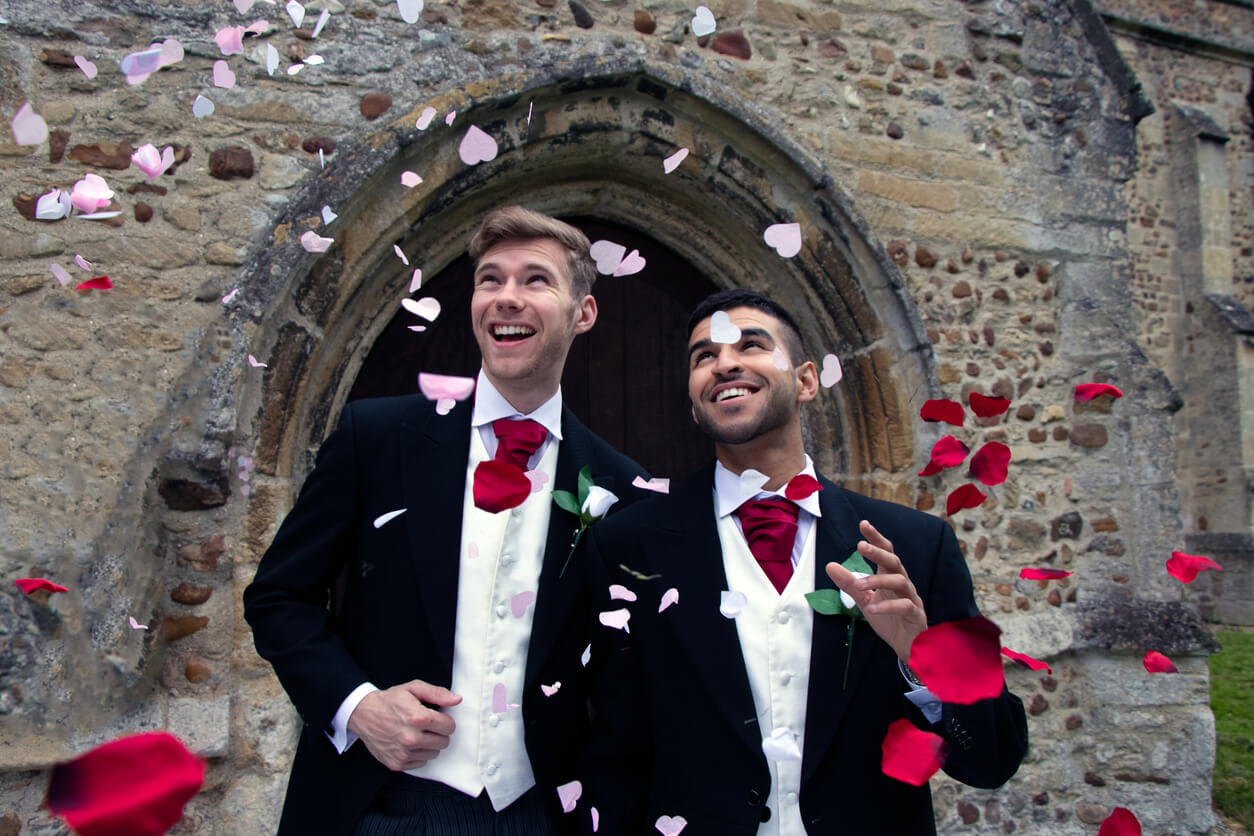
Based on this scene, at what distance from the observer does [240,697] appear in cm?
265

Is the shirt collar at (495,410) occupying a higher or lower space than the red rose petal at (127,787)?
higher

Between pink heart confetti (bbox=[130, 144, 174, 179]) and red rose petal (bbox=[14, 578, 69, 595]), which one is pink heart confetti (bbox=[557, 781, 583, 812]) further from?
pink heart confetti (bbox=[130, 144, 174, 179])

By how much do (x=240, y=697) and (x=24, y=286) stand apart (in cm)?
150

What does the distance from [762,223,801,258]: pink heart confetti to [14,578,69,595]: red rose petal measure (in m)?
2.84

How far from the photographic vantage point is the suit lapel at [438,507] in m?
1.69

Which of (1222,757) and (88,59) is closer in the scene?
(88,59)

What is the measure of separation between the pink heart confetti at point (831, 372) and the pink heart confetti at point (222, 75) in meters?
2.55

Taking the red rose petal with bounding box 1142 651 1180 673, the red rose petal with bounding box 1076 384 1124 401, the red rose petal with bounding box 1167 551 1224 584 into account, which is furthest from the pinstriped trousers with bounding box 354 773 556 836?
the red rose petal with bounding box 1076 384 1124 401

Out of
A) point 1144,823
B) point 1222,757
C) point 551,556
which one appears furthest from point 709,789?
point 1222,757

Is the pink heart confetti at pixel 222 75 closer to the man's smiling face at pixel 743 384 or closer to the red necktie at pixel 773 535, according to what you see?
the man's smiling face at pixel 743 384

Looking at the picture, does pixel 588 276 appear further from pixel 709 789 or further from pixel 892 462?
pixel 892 462

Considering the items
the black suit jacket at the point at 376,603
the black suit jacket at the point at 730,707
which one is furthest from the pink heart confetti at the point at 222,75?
the black suit jacket at the point at 730,707

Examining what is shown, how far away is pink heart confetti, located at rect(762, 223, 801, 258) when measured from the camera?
3.46m

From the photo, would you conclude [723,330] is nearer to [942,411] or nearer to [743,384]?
[743,384]
